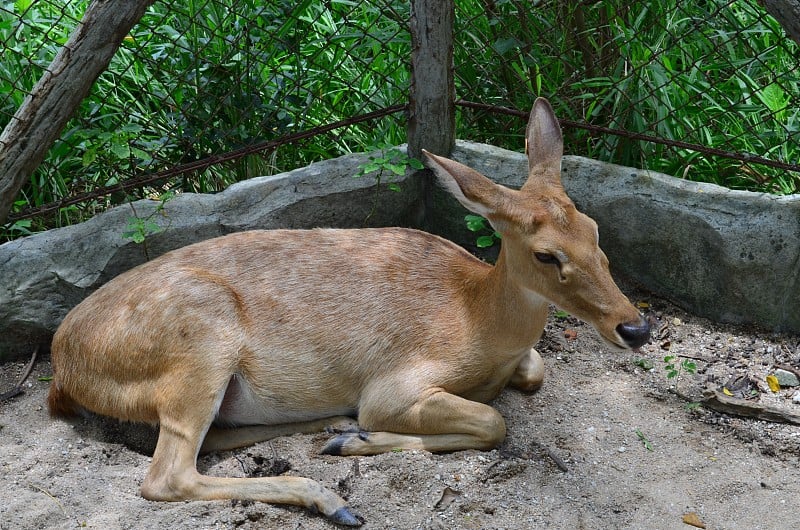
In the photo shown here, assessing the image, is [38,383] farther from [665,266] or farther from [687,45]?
[687,45]

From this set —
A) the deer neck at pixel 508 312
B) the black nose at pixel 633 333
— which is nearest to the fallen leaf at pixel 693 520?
the black nose at pixel 633 333

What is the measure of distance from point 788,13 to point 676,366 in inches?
76.6

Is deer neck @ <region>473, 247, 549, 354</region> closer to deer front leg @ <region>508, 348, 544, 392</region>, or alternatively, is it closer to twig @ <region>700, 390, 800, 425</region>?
deer front leg @ <region>508, 348, 544, 392</region>

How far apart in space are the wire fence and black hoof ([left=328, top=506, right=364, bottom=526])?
2.56m

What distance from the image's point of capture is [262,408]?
5266 mm

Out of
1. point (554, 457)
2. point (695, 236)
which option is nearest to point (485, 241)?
point (695, 236)

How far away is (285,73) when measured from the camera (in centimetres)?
720

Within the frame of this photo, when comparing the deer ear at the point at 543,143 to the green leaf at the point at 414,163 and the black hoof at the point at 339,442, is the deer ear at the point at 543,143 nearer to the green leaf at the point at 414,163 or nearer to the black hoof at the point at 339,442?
the green leaf at the point at 414,163

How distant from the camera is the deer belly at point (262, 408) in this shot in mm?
5230

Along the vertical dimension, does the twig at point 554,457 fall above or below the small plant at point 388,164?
below

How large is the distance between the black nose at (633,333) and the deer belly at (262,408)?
150 centimetres

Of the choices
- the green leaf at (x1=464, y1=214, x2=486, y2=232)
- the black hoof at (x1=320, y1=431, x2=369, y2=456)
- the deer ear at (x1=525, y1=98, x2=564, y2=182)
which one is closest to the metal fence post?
the green leaf at (x1=464, y1=214, x2=486, y2=232)

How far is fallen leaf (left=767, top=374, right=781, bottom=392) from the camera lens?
5.54 meters

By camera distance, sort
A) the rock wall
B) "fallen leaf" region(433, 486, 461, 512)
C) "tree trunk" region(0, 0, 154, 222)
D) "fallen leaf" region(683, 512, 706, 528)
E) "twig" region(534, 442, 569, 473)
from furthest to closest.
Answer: the rock wall, "tree trunk" region(0, 0, 154, 222), "twig" region(534, 442, 569, 473), "fallen leaf" region(433, 486, 461, 512), "fallen leaf" region(683, 512, 706, 528)
